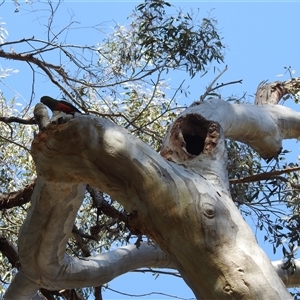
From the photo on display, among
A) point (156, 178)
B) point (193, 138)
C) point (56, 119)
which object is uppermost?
point (193, 138)

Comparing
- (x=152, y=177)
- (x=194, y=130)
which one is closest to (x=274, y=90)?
(x=194, y=130)

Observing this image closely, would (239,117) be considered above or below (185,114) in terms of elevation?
above

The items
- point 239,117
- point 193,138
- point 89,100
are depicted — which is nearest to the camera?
point 193,138

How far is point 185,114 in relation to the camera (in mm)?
2949

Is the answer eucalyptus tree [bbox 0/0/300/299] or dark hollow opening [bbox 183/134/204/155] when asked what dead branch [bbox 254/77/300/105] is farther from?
dark hollow opening [bbox 183/134/204/155]

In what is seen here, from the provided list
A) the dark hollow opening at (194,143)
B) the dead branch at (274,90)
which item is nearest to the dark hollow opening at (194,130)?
the dark hollow opening at (194,143)

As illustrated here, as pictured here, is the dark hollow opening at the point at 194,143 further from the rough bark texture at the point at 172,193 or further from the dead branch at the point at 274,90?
the dead branch at the point at 274,90

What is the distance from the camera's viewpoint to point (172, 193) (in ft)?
7.27

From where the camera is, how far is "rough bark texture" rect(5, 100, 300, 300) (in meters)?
2.00

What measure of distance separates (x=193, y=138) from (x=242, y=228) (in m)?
0.84

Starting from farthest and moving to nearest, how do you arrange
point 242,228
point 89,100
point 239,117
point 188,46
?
point 89,100 → point 188,46 → point 239,117 → point 242,228

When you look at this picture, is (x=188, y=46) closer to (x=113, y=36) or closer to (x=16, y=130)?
(x=113, y=36)

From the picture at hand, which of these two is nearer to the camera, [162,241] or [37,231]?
[162,241]

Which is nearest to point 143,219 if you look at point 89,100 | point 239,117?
point 239,117
